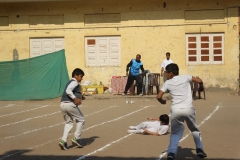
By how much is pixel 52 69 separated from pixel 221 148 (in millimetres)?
12021

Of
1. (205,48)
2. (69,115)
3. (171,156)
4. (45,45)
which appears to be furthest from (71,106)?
(45,45)

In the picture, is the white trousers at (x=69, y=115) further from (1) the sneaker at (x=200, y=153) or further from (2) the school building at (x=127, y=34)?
(2) the school building at (x=127, y=34)

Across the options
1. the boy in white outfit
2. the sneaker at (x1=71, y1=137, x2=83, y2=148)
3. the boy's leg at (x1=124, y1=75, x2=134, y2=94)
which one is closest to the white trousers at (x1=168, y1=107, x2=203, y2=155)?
the sneaker at (x1=71, y1=137, x2=83, y2=148)

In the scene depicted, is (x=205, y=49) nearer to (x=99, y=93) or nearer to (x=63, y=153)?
(x=99, y=93)

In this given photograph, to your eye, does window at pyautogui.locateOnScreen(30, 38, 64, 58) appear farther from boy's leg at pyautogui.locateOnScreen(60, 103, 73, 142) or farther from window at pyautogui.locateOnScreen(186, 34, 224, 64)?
boy's leg at pyautogui.locateOnScreen(60, 103, 73, 142)

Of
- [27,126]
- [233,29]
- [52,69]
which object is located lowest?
[27,126]

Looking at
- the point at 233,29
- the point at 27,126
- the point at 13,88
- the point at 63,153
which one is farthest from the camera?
the point at 233,29

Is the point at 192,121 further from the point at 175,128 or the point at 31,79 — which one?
the point at 31,79

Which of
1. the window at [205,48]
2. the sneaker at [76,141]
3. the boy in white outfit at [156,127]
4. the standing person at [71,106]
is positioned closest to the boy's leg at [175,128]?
the standing person at [71,106]

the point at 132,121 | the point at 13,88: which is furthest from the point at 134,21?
the point at 132,121

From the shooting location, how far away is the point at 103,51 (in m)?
23.8

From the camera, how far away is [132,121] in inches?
579

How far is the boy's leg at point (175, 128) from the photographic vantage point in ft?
29.1

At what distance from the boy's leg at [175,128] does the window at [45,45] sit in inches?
616
